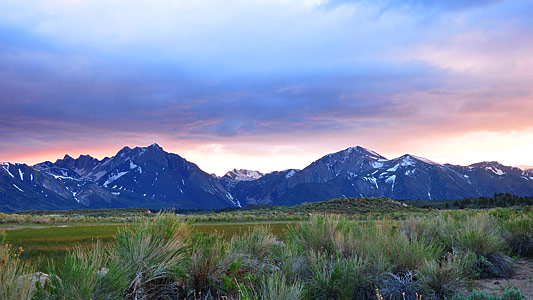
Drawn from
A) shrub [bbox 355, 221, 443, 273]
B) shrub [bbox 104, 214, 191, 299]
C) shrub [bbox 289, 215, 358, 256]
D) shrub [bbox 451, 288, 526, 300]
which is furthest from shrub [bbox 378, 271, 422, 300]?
shrub [bbox 104, 214, 191, 299]

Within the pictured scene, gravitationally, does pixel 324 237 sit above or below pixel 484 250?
above

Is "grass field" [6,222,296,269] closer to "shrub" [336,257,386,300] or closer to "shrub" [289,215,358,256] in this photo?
"shrub" [289,215,358,256]

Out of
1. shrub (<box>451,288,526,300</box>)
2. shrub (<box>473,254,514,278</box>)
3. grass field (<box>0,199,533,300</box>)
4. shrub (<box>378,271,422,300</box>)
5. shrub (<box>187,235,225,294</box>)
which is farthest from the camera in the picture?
shrub (<box>473,254,514,278</box>)

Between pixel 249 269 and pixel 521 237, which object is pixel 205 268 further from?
pixel 521 237

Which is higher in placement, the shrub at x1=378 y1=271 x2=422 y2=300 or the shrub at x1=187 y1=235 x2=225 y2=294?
the shrub at x1=187 y1=235 x2=225 y2=294

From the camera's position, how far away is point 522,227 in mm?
16641

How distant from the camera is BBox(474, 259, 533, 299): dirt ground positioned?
34.6 ft

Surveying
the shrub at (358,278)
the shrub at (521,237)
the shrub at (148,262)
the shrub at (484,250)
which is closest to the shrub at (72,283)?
the shrub at (148,262)

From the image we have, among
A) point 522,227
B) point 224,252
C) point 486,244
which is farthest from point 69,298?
point 522,227

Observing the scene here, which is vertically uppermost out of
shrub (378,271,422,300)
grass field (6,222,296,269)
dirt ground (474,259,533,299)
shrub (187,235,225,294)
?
shrub (187,235,225,294)

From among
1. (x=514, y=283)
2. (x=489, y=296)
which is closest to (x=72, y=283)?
(x=489, y=296)

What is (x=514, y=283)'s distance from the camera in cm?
1154

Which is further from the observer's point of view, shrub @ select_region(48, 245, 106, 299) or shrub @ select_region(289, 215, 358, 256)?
shrub @ select_region(289, 215, 358, 256)

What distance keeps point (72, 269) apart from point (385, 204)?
236 ft
